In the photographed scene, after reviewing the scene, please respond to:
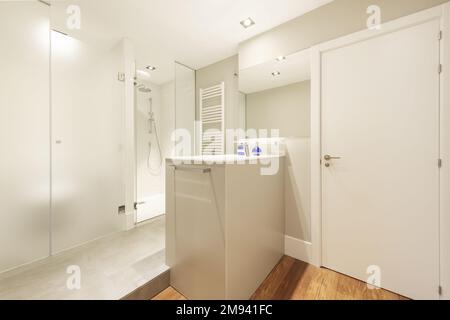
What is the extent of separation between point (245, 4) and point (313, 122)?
3.81 feet

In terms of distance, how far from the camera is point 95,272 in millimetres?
1408

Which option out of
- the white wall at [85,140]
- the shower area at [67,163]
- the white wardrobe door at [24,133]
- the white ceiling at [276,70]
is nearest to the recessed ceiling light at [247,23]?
the white ceiling at [276,70]

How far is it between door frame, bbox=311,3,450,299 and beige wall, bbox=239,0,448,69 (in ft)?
0.20

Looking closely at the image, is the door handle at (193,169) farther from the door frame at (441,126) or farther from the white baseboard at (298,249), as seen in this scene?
the white baseboard at (298,249)

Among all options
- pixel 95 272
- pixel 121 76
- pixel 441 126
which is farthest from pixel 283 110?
pixel 95 272

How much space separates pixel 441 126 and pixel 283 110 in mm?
1146

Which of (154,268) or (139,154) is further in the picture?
(139,154)

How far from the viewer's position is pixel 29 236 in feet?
5.05

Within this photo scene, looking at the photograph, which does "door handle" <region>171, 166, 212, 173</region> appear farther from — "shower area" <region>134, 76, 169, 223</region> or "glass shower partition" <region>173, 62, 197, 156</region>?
"shower area" <region>134, 76, 169, 223</region>

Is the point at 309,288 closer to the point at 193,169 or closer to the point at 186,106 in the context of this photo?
the point at 193,169

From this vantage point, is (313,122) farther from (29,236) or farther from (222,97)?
(29,236)

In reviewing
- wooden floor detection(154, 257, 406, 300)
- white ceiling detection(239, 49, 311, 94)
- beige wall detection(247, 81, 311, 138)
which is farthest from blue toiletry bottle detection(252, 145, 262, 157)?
wooden floor detection(154, 257, 406, 300)

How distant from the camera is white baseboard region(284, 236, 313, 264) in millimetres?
1747
